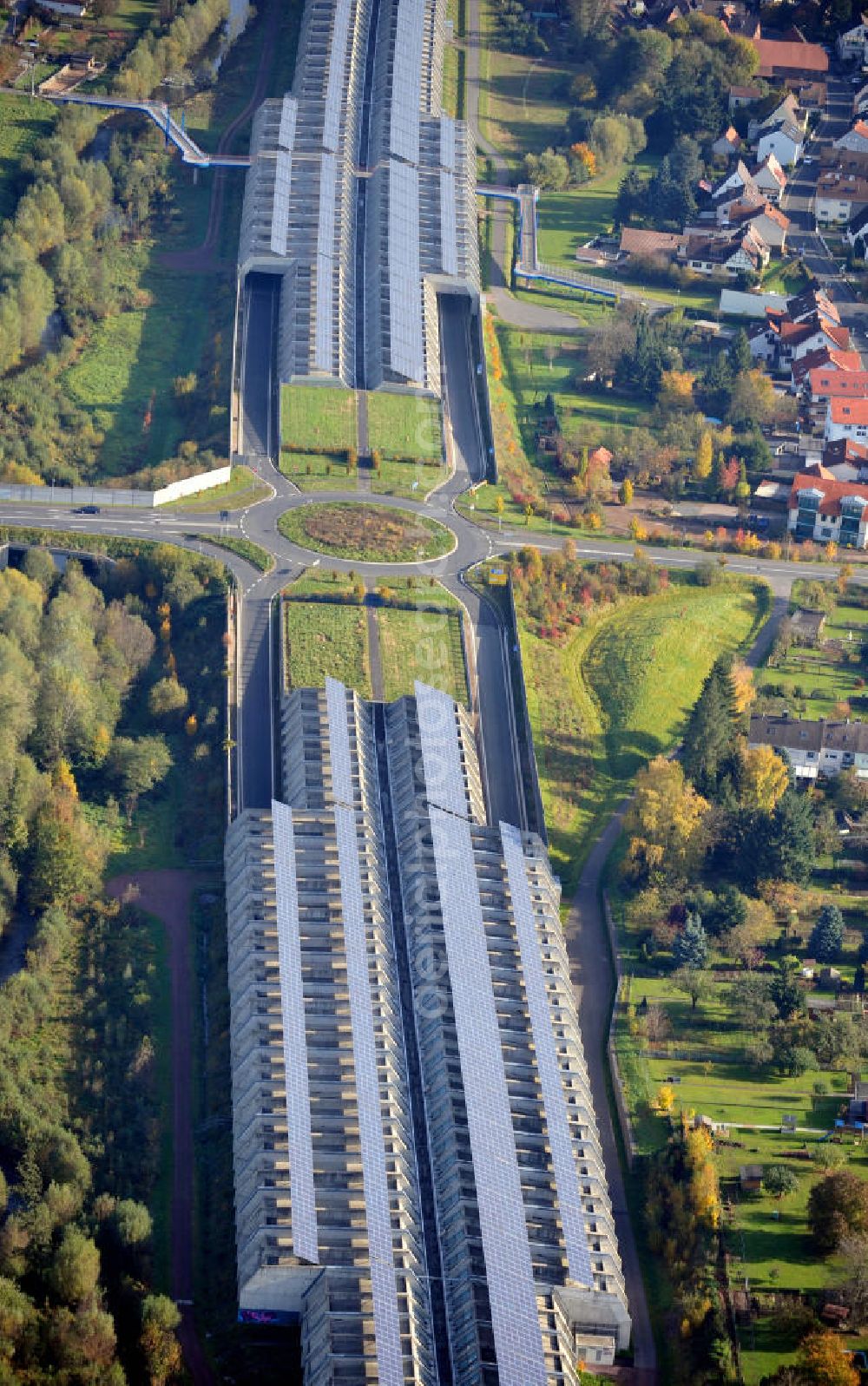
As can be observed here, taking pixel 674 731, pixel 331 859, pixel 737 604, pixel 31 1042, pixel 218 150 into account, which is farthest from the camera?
pixel 218 150

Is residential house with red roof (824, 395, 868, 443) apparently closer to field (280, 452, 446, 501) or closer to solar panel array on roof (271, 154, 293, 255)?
field (280, 452, 446, 501)

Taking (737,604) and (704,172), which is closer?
(737,604)

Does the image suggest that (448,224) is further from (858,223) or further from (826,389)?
(858,223)

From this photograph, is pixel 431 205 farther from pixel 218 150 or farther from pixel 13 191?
pixel 13 191

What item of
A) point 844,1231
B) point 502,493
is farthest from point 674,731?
point 844,1231

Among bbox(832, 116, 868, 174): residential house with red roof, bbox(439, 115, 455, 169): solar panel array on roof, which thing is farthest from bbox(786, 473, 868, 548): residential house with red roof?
bbox(832, 116, 868, 174): residential house with red roof

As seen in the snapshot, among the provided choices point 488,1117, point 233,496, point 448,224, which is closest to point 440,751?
point 488,1117

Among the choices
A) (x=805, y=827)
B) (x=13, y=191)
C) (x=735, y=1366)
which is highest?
(x=13, y=191)
